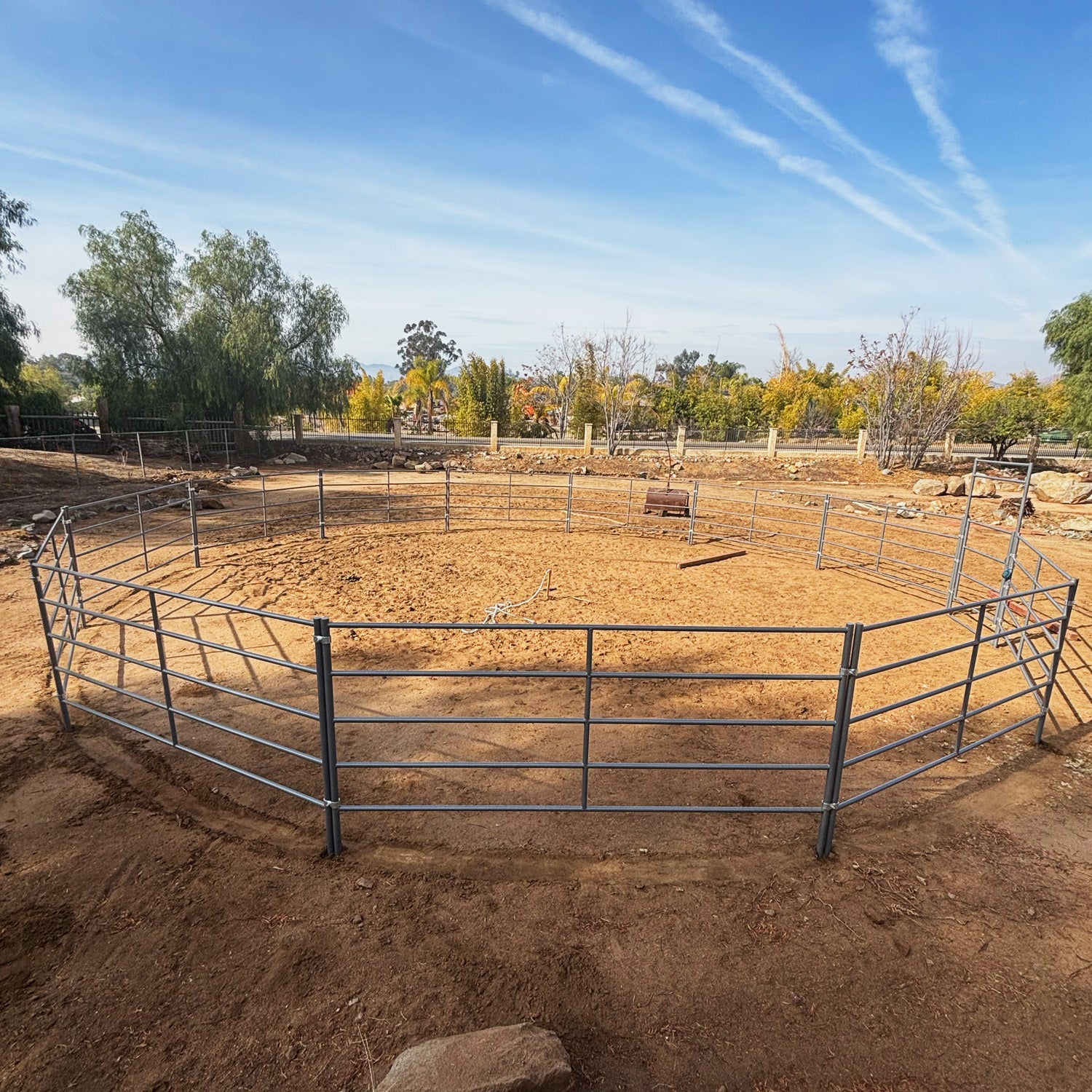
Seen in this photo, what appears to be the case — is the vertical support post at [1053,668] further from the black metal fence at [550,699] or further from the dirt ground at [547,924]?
the dirt ground at [547,924]

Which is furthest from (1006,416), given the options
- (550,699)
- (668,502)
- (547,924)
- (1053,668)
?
(547,924)

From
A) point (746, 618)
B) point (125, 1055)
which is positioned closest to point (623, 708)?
point (746, 618)

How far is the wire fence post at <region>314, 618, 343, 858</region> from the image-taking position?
3246mm

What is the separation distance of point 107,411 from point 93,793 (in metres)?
25.6

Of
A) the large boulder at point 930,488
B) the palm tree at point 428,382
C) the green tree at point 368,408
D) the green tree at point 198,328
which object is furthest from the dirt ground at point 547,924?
the palm tree at point 428,382

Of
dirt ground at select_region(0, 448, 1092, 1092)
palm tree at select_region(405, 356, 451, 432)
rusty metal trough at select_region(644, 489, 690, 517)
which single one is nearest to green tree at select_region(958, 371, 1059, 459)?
rusty metal trough at select_region(644, 489, 690, 517)

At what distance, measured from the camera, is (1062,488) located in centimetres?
1906

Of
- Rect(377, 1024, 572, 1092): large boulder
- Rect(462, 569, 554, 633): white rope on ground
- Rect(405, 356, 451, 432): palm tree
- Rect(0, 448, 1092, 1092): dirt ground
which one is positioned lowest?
Rect(0, 448, 1092, 1092): dirt ground

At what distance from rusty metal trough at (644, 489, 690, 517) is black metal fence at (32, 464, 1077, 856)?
5.82m

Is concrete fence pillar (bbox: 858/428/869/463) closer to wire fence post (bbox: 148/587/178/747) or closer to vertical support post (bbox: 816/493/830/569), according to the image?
vertical support post (bbox: 816/493/830/569)

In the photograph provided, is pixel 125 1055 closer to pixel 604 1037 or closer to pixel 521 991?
pixel 521 991

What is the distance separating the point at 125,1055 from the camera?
248 centimetres

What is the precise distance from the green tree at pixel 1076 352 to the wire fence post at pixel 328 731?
29230 mm

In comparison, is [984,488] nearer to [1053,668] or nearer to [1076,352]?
[1076,352]
